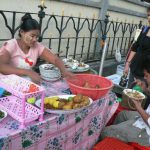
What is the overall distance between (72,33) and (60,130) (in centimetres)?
357

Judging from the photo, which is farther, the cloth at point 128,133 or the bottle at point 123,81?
the bottle at point 123,81

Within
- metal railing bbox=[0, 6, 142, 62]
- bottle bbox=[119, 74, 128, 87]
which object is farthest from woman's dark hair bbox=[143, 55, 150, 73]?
bottle bbox=[119, 74, 128, 87]

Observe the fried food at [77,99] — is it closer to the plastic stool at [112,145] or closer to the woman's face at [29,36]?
the plastic stool at [112,145]

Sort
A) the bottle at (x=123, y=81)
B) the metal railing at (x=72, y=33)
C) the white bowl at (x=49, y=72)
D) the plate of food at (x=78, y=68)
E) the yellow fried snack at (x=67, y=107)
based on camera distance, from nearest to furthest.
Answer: the yellow fried snack at (x=67, y=107) → the white bowl at (x=49, y=72) → the plate of food at (x=78, y=68) → the metal railing at (x=72, y=33) → the bottle at (x=123, y=81)

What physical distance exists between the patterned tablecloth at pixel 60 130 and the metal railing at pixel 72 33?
1.60 metres

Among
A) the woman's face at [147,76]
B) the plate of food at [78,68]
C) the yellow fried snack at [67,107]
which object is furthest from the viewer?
the plate of food at [78,68]

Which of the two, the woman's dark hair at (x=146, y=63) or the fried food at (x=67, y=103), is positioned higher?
the woman's dark hair at (x=146, y=63)

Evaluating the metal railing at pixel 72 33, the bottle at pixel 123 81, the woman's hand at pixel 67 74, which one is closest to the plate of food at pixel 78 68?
the woman's hand at pixel 67 74

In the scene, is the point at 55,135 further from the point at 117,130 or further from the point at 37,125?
the point at 117,130

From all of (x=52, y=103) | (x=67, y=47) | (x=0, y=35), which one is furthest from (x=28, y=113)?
(x=67, y=47)

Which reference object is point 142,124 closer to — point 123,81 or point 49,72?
point 49,72

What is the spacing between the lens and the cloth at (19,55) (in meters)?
2.58

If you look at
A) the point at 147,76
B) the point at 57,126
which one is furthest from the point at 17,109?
the point at 147,76

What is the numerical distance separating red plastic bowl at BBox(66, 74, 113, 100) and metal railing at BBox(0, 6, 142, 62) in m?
1.33
